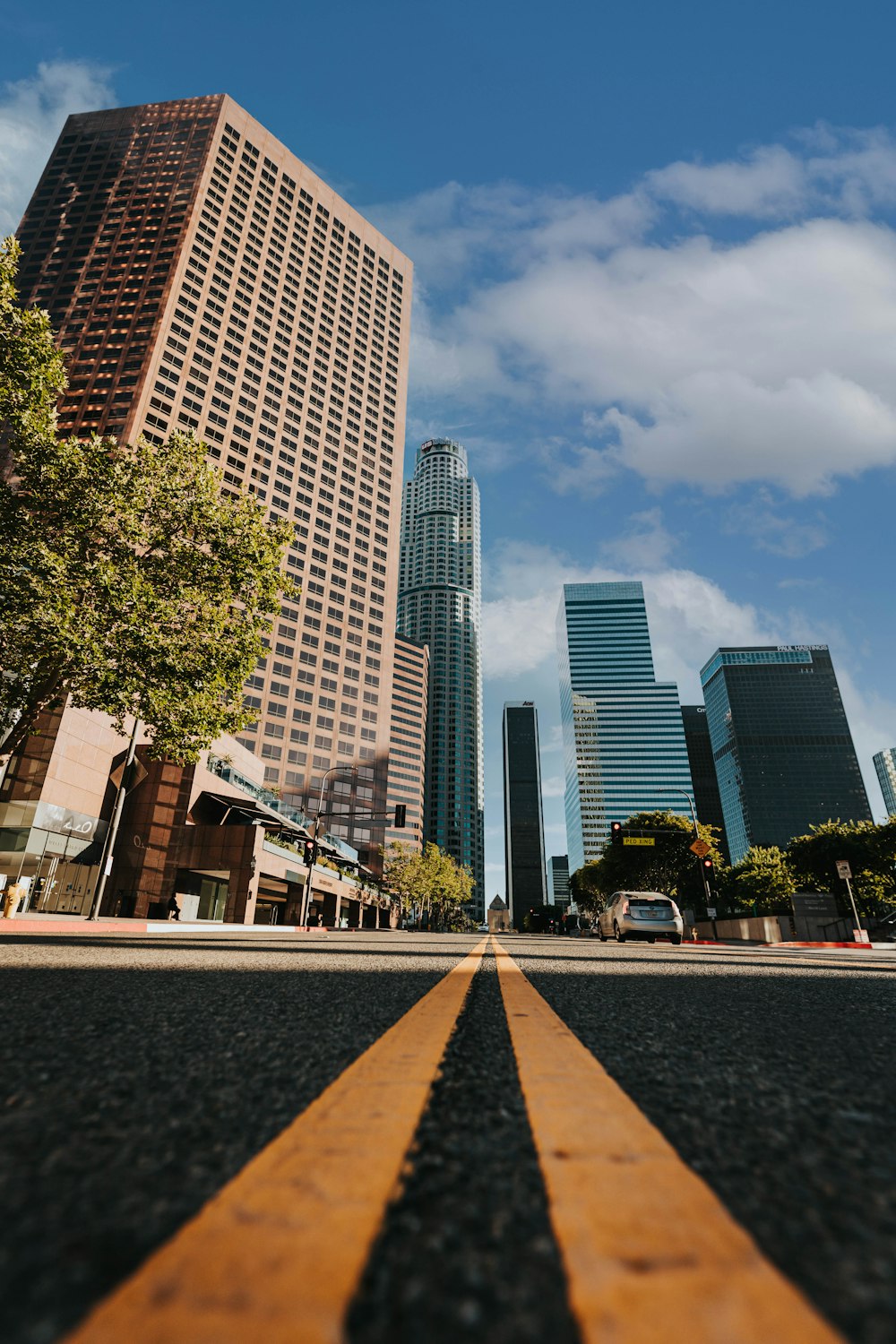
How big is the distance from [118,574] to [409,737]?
128 meters

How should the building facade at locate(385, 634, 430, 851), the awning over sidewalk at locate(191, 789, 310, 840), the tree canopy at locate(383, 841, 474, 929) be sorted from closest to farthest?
1. the awning over sidewalk at locate(191, 789, 310, 840)
2. the tree canopy at locate(383, 841, 474, 929)
3. the building facade at locate(385, 634, 430, 851)

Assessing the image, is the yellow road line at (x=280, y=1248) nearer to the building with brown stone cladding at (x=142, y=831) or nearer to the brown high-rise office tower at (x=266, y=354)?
the building with brown stone cladding at (x=142, y=831)

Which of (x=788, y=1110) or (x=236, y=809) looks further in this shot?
(x=236, y=809)

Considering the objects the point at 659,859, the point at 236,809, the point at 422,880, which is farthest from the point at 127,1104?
the point at 422,880

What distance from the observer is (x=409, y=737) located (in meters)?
141

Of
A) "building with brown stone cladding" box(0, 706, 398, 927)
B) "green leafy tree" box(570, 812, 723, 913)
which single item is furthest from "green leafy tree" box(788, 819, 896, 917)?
"building with brown stone cladding" box(0, 706, 398, 927)

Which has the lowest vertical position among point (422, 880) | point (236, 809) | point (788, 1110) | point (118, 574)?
point (788, 1110)

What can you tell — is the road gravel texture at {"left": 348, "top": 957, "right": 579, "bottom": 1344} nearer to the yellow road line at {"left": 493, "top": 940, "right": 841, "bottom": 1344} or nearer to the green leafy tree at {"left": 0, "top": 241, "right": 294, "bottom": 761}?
the yellow road line at {"left": 493, "top": 940, "right": 841, "bottom": 1344}

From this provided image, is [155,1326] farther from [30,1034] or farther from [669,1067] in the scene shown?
[30,1034]

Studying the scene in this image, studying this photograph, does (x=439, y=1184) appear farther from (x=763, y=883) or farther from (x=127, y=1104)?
(x=763, y=883)

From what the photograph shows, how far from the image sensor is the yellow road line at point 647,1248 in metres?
0.61

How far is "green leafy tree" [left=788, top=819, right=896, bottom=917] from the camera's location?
44.2 meters

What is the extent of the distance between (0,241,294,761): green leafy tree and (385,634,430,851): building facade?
114 meters

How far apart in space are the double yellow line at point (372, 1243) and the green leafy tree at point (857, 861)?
52.6 metres
